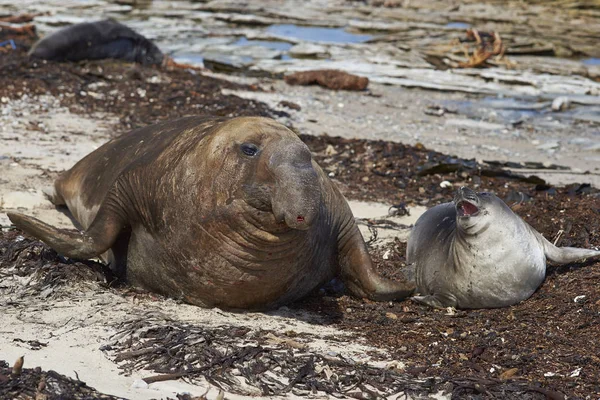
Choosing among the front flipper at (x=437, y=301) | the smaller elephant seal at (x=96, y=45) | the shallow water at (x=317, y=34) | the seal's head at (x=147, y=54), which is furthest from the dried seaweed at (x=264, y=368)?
the shallow water at (x=317, y=34)

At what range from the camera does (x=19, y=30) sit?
1723 centimetres

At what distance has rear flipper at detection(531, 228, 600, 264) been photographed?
5.80 meters

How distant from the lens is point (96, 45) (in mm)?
14828

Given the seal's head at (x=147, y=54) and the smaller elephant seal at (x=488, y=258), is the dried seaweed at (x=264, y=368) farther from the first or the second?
the seal's head at (x=147, y=54)

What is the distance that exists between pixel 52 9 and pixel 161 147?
18002mm

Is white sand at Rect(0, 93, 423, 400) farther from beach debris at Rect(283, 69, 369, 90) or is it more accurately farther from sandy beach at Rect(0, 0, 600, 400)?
beach debris at Rect(283, 69, 369, 90)

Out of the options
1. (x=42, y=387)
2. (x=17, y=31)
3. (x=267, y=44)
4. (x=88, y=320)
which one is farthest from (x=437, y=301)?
(x=267, y=44)

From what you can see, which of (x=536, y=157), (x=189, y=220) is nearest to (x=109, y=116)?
(x=536, y=157)

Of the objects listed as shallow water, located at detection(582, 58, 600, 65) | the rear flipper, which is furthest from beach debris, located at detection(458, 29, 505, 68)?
the rear flipper

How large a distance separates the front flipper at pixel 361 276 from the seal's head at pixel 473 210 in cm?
A: 61

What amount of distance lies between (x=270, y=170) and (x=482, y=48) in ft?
45.7

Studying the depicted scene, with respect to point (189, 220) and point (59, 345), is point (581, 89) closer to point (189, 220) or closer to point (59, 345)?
point (189, 220)

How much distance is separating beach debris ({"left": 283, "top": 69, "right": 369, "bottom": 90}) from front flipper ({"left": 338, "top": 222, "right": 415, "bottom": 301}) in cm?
869

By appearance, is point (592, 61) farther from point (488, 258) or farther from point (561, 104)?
point (488, 258)
